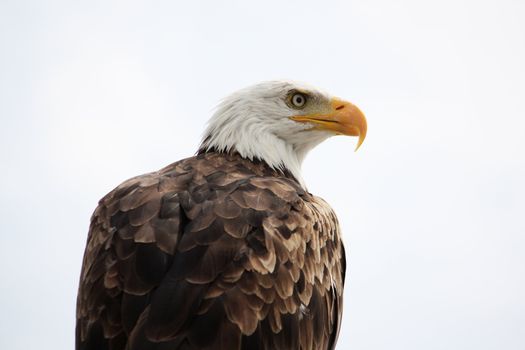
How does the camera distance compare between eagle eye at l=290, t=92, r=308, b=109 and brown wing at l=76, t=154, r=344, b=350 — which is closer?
brown wing at l=76, t=154, r=344, b=350

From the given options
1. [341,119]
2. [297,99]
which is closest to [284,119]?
[297,99]

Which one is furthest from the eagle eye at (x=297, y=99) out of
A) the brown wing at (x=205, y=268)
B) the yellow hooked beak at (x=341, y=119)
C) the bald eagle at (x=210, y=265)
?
Answer: the brown wing at (x=205, y=268)

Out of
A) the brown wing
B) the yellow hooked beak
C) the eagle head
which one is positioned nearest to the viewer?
the brown wing

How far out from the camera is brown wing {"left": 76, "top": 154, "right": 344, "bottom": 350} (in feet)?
17.7

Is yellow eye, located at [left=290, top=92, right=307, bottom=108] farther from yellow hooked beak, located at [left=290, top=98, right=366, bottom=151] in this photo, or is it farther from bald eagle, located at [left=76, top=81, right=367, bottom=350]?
bald eagle, located at [left=76, top=81, right=367, bottom=350]

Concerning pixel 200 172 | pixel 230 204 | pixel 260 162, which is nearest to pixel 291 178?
pixel 260 162

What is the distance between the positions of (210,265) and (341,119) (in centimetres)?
303

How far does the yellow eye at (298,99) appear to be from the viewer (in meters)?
8.14

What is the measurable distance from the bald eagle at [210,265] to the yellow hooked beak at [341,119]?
1.09 m

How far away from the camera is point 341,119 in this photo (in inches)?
320

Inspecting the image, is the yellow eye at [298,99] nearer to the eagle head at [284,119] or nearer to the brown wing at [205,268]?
the eagle head at [284,119]

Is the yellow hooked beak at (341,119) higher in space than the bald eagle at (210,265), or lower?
higher

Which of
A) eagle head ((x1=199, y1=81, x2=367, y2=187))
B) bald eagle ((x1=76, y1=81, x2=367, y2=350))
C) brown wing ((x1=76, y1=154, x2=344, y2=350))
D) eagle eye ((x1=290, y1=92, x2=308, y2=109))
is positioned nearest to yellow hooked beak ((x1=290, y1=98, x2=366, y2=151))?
eagle head ((x1=199, y1=81, x2=367, y2=187))

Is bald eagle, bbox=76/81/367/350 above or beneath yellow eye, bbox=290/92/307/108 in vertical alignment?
beneath
